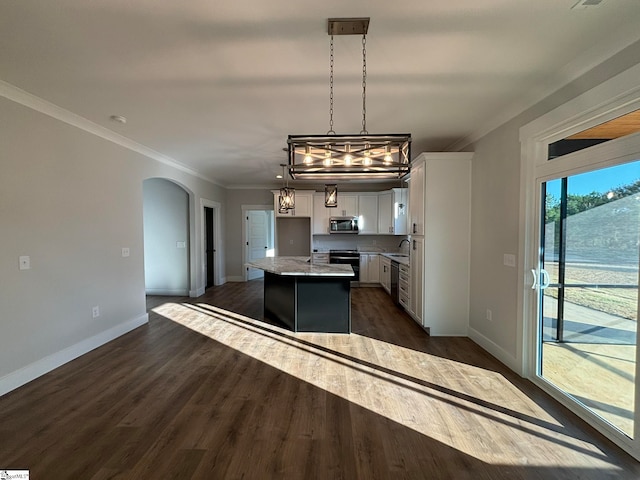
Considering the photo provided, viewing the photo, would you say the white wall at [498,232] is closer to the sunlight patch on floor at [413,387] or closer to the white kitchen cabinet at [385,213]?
the sunlight patch on floor at [413,387]

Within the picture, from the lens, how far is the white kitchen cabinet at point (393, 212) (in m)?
6.67

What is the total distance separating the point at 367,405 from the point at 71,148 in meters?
3.93

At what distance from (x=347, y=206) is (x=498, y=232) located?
4.20m

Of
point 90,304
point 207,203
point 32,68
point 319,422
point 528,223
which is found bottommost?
point 319,422

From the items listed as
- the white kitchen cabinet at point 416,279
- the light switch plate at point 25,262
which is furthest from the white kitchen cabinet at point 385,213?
the light switch plate at point 25,262

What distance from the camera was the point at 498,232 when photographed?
127 inches

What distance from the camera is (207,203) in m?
6.57

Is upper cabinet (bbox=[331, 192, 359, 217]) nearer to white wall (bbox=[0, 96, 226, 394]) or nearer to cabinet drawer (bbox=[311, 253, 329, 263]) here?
cabinet drawer (bbox=[311, 253, 329, 263])

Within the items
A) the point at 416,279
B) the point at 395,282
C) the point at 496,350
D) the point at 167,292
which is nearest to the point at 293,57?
the point at 416,279

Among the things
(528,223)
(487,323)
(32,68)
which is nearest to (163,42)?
(32,68)

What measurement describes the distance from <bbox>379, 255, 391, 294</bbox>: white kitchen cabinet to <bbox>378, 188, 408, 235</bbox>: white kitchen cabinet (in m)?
0.71

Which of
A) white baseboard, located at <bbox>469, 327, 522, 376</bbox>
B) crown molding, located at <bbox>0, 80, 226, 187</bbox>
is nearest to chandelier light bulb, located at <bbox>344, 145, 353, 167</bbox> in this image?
white baseboard, located at <bbox>469, 327, 522, 376</bbox>

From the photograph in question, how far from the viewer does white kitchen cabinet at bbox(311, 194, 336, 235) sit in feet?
23.5

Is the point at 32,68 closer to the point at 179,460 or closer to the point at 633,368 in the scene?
the point at 179,460
